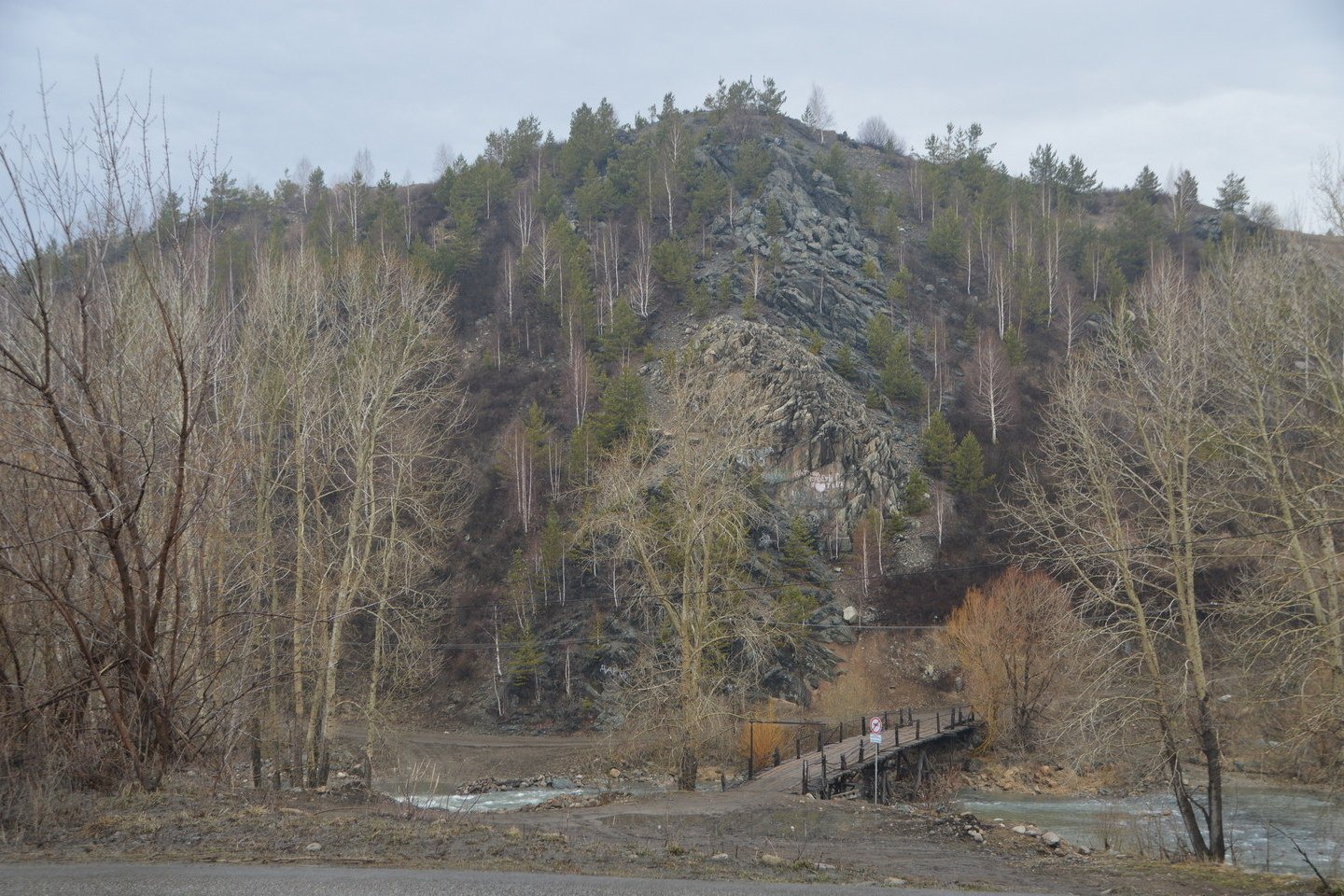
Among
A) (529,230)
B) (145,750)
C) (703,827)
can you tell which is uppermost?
(529,230)

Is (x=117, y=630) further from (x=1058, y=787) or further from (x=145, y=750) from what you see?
(x=1058, y=787)

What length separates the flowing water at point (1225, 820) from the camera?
17.5 metres

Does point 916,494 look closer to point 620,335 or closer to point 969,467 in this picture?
point 969,467

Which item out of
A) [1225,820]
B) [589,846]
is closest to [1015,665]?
[1225,820]

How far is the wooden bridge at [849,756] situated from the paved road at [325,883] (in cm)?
1712

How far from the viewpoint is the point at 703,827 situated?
15.7m

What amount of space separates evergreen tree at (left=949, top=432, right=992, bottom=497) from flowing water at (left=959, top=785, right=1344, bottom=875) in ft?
84.8

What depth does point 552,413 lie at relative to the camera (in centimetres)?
6059

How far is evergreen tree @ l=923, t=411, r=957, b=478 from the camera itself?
54.9m

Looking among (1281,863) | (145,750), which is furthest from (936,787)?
(145,750)

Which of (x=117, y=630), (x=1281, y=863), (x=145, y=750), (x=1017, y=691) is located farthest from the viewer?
(x=1017, y=691)

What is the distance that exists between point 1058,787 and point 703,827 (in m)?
20.3

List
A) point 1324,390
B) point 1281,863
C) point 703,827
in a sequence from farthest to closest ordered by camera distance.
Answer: point 1324,390 < point 1281,863 < point 703,827

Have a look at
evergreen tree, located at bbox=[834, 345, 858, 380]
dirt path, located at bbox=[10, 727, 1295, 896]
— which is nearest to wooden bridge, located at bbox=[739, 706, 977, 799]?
dirt path, located at bbox=[10, 727, 1295, 896]
